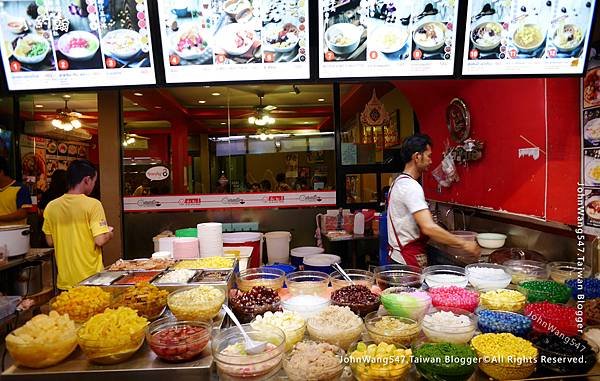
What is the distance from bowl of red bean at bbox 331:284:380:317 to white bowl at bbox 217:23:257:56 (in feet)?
5.04

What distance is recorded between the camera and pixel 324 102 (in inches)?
283

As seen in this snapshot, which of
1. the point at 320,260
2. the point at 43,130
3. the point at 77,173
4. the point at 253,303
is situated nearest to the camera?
the point at 253,303

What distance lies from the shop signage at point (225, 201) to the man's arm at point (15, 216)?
1.60m

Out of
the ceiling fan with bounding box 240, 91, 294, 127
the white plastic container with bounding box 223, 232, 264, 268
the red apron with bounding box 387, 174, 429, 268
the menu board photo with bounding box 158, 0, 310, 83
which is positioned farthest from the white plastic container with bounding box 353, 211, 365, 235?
the menu board photo with bounding box 158, 0, 310, 83

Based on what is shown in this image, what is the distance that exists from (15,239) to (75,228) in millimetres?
1584

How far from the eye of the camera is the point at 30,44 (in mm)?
2412

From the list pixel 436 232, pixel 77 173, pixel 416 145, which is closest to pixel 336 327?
pixel 436 232

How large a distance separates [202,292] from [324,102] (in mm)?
5547

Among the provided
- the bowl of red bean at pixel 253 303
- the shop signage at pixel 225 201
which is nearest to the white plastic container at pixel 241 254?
the bowl of red bean at pixel 253 303

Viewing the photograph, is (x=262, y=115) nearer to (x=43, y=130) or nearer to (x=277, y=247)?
(x=277, y=247)

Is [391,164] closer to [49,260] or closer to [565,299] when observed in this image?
[565,299]

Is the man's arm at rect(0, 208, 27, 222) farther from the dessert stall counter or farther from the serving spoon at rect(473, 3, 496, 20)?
the serving spoon at rect(473, 3, 496, 20)

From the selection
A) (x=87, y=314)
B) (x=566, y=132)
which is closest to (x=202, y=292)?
(x=87, y=314)

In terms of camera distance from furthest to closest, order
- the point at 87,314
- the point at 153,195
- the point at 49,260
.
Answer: the point at 153,195
the point at 49,260
the point at 87,314
